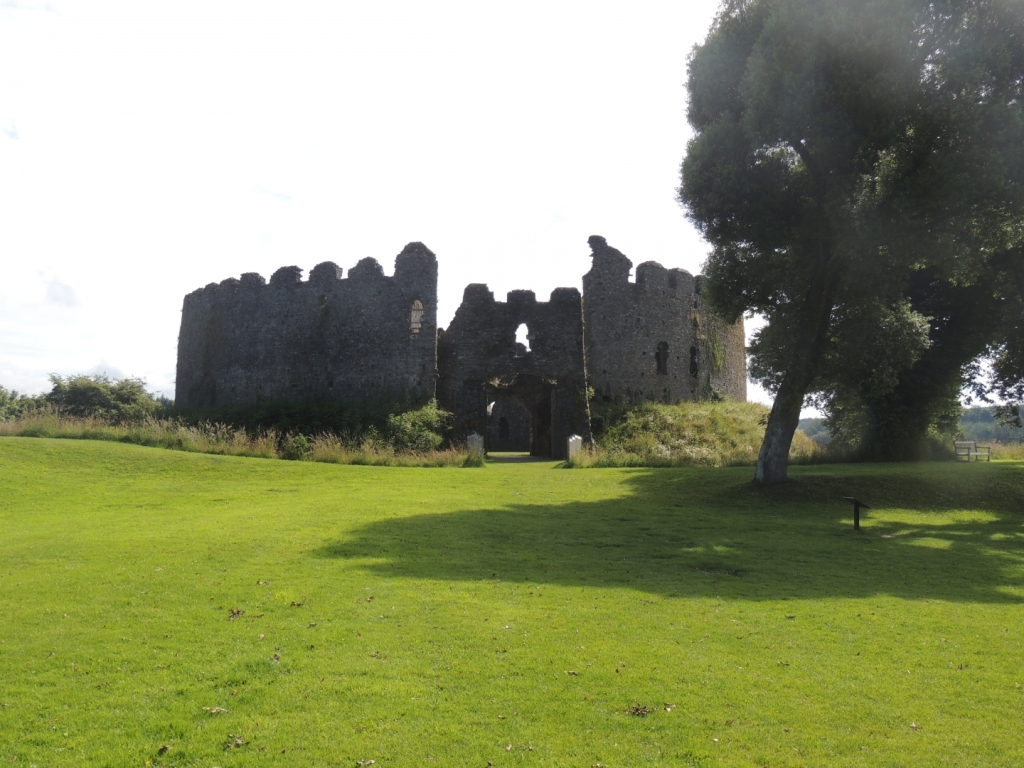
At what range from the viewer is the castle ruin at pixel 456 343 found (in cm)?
3020

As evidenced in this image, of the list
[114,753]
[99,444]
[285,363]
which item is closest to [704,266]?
[99,444]

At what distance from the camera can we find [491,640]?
248 inches

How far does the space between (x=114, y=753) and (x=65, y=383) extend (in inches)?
1411

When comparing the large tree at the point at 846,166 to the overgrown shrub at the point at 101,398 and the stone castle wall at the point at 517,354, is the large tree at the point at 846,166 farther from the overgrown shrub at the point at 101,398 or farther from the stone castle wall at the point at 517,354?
the overgrown shrub at the point at 101,398

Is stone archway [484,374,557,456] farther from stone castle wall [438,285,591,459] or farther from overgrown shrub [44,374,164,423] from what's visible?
overgrown shrub [44,374,164,423]

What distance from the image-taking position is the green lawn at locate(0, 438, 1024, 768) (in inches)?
183

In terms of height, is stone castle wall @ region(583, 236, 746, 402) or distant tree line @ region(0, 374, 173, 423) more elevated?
stone castle wall @ region(583, 236, 746, 402)

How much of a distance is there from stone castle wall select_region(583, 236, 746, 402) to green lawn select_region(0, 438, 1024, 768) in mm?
20569

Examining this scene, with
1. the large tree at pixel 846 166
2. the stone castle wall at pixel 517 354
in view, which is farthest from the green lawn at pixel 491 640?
the stone castle wall at pixel 517 354

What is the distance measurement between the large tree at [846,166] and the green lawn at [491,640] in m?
6.68

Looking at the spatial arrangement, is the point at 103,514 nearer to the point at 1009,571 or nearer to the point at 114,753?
the point at 114,753

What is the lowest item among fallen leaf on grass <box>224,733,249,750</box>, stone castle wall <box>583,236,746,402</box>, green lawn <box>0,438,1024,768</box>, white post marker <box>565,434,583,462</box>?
fallen leaf on grass <box>224,733,249,750</box>

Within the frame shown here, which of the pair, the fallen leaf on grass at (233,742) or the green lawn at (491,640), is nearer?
the fallen leaf on grass at (233,742)

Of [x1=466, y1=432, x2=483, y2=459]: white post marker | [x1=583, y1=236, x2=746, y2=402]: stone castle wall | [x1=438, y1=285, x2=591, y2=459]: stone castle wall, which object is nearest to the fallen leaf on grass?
[x1=466, y1=432, x2=483, y2=459]: white post marker
